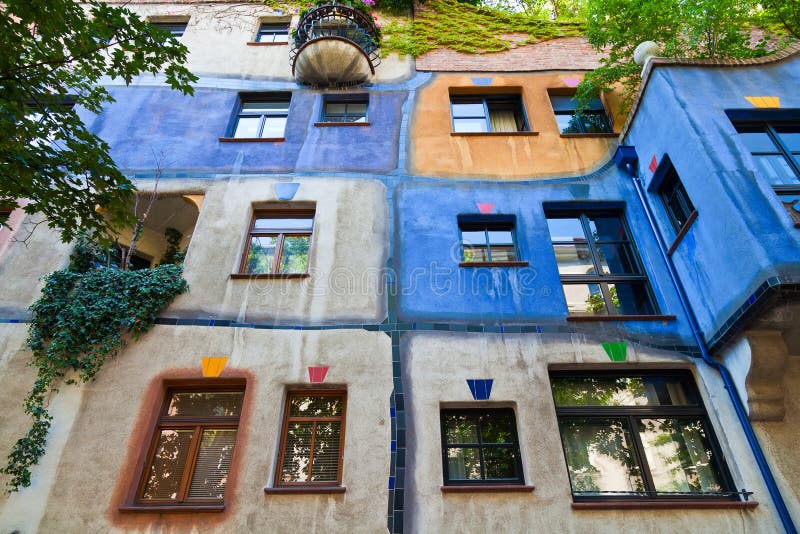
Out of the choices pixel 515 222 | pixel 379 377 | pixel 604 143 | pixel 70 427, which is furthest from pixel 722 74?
pixel 70 427

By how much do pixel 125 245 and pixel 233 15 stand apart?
24.8 ft

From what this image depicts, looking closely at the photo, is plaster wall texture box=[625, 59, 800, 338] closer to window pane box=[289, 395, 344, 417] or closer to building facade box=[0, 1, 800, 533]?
building facade box=[0, 1, 800, 533]

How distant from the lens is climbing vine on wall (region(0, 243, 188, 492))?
636 cm

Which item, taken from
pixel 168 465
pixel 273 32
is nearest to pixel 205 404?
pixel 168 465

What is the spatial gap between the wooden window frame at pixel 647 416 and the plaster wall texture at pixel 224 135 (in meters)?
5.44

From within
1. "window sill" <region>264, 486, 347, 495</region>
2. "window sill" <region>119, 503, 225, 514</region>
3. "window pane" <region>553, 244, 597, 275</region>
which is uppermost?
"window pane" <region>553, 244, 597, 275</region>

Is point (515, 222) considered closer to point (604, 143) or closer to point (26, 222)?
point (604, 143)

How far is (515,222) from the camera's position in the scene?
850cm

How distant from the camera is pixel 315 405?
21.9 feet

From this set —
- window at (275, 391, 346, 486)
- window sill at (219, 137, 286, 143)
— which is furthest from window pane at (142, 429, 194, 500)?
window sill at (219, 137, 286, 143)

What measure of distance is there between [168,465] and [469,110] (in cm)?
916

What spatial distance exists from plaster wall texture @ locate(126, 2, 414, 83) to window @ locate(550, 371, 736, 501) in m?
8.38

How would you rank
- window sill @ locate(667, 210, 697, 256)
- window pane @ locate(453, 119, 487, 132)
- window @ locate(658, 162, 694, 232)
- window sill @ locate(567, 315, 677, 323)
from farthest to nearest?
window pane @ locate(453, 119, 487, 132), window @ locate(658, 162, 694, 232), window sill @ locate(567, 315, 677, 323), window sill @ locate(667, 210, 697, 256)

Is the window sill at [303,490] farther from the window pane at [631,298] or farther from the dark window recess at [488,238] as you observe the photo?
the window pane at [631,298]
